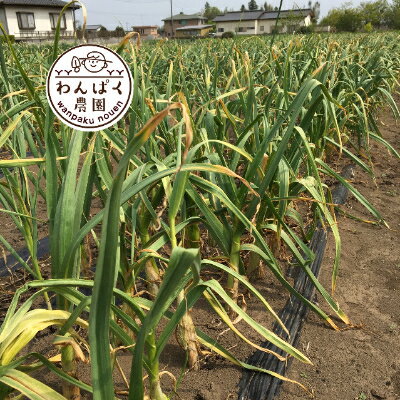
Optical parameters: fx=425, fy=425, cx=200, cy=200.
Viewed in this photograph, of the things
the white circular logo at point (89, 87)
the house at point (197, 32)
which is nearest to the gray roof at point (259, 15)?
the house at point (197, 32)

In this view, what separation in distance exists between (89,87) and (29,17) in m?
30.0

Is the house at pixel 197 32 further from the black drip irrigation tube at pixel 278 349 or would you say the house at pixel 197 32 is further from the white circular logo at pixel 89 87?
the white circular logo at pixel 89 87

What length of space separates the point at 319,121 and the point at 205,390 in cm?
134

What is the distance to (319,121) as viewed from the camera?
1953 mm

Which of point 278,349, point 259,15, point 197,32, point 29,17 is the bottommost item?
point 278,349

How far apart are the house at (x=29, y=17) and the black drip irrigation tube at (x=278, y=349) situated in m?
26.6

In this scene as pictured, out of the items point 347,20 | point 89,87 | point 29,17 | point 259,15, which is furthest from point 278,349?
point 347,20

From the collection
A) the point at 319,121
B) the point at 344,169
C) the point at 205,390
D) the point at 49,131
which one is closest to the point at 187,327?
the point at 205,390

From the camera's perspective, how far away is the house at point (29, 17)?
25.3 metres

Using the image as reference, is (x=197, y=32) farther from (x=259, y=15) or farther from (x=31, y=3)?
(x=31, y=3)

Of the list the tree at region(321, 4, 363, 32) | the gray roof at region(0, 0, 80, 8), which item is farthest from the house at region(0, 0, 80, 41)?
the tree at region(321, 4, 363, 32)

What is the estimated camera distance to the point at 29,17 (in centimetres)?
2647

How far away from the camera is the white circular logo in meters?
0.72

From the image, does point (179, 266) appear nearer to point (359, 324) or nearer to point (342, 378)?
point (342, 378)
